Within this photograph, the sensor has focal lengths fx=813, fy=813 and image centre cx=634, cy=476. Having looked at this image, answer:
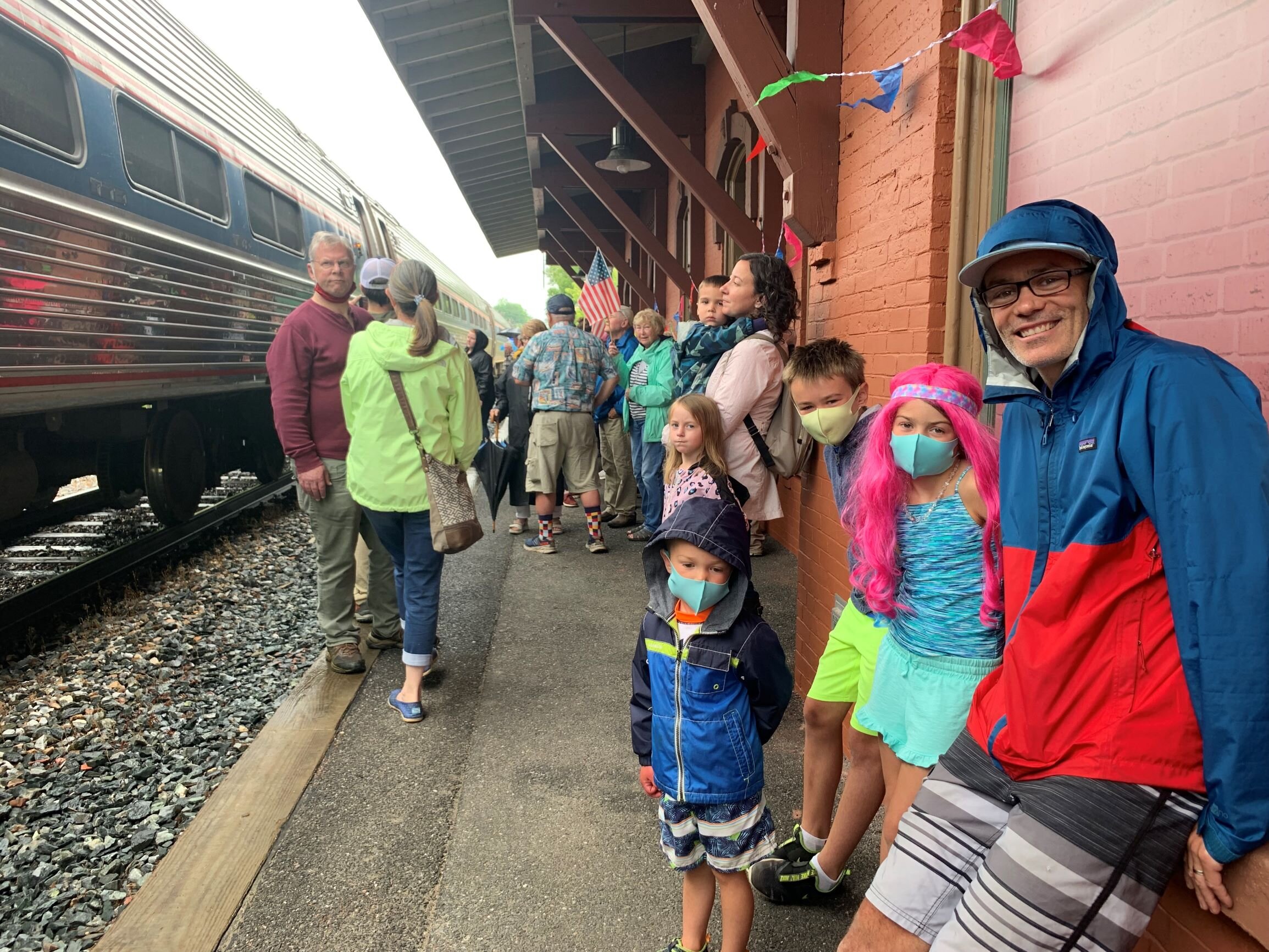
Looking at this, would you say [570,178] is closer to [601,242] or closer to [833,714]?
[601,242]

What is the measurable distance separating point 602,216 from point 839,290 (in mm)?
11939

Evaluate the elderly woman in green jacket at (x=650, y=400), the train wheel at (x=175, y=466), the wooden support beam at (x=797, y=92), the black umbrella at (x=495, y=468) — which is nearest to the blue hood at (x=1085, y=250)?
the wooden support beam at (x=797, y=92)

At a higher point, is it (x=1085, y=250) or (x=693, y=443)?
(x=1085, y=250)

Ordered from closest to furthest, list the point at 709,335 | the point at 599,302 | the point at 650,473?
the point at 709,335 → the point at 650,473 → the point at 599,302

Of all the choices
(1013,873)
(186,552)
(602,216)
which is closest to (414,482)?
(1013,873)

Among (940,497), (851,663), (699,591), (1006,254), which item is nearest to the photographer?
(1006,254)

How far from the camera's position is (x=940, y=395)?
184cm

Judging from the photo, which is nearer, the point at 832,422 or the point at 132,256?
the point at 832,422

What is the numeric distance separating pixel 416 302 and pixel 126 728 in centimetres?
234

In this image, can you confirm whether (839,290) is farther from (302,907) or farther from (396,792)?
(302,907)

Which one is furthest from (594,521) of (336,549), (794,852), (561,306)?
(794,852)

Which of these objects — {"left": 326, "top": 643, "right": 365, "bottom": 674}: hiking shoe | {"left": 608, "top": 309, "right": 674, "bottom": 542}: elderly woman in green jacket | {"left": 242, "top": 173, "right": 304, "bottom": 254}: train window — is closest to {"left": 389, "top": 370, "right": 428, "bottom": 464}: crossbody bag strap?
{"left": 326, "top": 643, "right": 365, "bottom": 674}: hiking shoe

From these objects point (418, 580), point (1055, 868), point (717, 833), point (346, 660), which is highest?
point (1055, 868)

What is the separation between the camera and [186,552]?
6.50 meters
